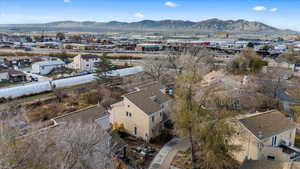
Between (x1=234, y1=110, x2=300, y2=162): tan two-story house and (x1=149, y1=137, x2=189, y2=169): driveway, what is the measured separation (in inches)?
208

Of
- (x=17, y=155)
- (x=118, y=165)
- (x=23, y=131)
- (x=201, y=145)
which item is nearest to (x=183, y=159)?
(x=201, y=145)

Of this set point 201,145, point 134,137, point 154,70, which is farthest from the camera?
point 154,70

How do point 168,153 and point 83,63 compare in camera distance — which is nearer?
point 168,153

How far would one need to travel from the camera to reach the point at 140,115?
25.1 meters

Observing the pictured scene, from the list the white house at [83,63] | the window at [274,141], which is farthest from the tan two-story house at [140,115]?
the white house at [83,63]

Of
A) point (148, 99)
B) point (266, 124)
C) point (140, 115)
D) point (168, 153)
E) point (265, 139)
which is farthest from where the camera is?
point (148, 99)

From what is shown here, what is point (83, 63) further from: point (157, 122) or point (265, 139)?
point (265, 139)

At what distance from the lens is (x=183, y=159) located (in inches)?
838

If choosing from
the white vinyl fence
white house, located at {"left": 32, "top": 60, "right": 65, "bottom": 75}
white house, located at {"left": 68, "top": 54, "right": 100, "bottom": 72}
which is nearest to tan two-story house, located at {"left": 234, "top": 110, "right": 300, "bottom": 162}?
the white vinyl fence

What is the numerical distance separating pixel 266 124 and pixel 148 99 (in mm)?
12028

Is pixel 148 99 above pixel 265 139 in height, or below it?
above

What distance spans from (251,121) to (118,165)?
11.9 metres

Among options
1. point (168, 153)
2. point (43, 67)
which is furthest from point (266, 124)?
point (43, 67)

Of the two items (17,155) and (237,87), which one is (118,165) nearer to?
(17,155)
